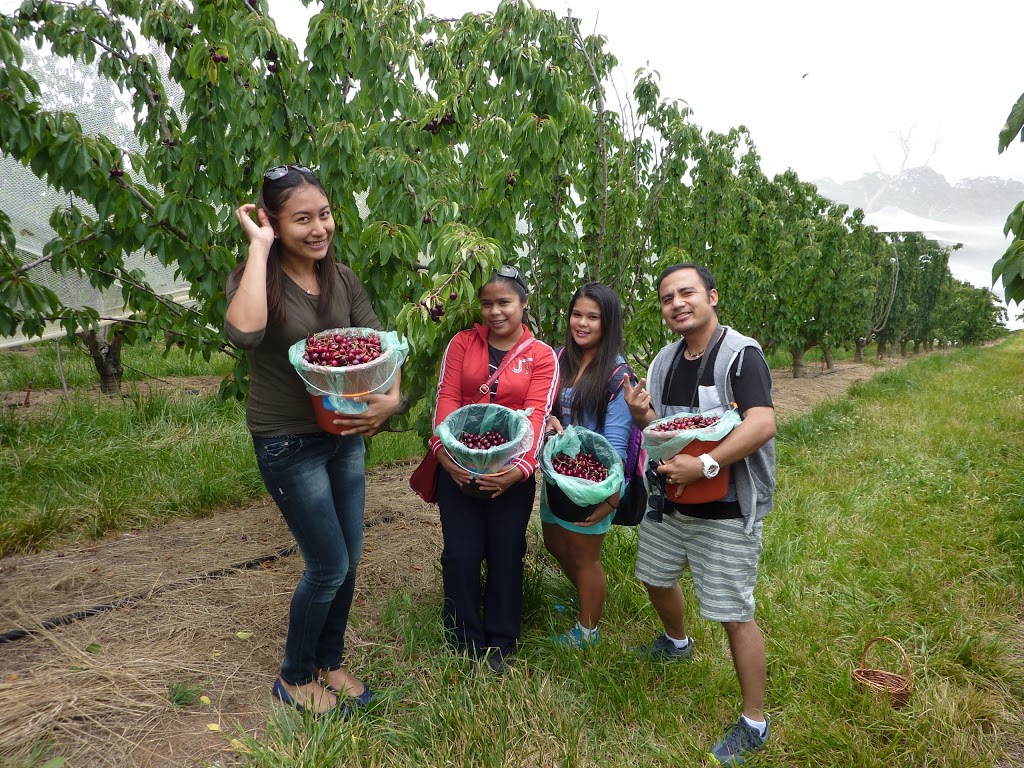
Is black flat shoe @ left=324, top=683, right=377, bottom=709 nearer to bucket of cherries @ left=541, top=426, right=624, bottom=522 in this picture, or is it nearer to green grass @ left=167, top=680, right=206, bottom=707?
green grass @ left=167, top=680, right=206, bottom=707

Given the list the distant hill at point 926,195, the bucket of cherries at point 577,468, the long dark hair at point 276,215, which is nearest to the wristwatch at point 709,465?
the bucket of cherries at point 577,468

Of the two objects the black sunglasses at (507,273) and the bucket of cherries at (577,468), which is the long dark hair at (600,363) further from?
the black sunglasses at (507,273)

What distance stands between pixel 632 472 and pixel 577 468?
0.97 ft

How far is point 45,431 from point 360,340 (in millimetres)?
4175

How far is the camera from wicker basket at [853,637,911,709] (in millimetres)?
2512

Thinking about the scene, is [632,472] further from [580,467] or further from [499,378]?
[499,378]

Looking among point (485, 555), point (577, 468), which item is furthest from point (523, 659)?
point (577, 468)

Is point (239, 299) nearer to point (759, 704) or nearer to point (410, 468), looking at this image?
point (759, 704)

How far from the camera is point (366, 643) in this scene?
280 centimetres

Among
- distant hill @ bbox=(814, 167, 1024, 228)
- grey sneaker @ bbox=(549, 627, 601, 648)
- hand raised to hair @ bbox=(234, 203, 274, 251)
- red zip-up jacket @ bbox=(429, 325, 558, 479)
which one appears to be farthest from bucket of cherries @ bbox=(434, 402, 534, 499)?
distant hill @ bbox=(814, 167, 1024, 228)

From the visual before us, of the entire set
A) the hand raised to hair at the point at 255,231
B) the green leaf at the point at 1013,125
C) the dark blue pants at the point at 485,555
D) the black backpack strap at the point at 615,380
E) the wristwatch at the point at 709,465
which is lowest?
the dark blue pants at the point at 485,555

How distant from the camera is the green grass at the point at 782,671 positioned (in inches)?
87.6

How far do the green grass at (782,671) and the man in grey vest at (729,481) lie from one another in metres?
0.30

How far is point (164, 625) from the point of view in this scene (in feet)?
9.53
